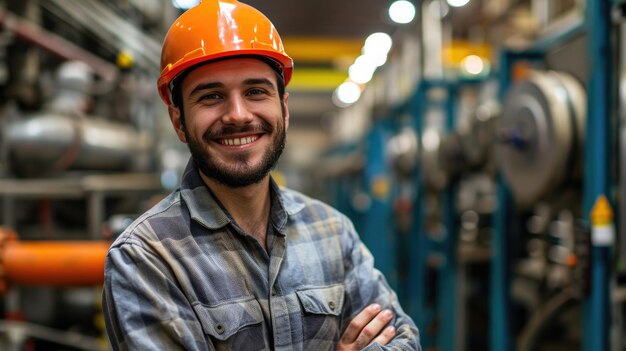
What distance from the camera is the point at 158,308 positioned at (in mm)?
1335

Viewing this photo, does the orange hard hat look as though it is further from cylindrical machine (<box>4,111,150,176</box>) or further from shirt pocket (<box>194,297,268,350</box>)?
cylindrical machine (<box>4,111,150,176</box>)

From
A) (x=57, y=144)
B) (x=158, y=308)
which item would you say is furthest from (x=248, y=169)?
(x=57, y=144)

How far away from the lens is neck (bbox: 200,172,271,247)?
160 centimetres

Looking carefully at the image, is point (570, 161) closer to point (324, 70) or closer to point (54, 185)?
point (54, 185)

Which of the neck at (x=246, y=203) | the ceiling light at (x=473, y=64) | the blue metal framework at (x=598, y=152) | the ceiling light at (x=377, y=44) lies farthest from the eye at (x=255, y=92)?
the ceiling light at (x=377, y=44)

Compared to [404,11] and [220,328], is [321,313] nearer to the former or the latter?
[220,328]

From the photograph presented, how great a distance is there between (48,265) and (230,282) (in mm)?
2035

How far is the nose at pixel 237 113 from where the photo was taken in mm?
1486

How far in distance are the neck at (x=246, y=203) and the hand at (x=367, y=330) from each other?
35 cm

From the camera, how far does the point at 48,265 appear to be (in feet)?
10.1

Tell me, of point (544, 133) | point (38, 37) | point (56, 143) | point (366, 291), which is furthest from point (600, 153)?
point (38, 37)

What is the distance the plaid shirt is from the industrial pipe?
5.89ft

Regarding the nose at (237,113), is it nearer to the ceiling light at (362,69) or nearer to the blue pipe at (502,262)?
the blue pipe at (502,262)

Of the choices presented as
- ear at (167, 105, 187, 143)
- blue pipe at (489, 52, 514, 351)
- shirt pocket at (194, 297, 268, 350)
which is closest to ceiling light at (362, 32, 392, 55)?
blue pipe at (489, 52, 514, 351)
